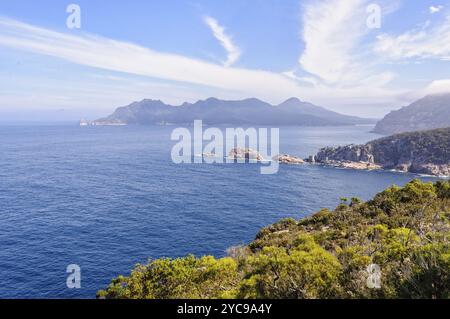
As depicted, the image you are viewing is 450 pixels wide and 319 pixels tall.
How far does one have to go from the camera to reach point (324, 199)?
8812cm

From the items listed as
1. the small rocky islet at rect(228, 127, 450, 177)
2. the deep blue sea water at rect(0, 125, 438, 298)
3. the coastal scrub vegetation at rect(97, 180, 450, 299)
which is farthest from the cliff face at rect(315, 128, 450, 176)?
the coastal scrub vegetation at rect(97, 180, 450, 299)

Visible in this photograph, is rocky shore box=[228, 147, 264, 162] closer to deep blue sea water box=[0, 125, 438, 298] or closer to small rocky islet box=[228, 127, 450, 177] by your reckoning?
small rocky islet box=[228, 127, 450, 177]

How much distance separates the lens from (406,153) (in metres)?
150

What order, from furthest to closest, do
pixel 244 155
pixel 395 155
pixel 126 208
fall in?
pixel 244 155 → pixel 395 155 → pixel 126 208

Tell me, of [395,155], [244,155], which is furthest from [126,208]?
[395,155]

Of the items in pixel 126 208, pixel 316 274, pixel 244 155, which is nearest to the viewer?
pixel 316 274

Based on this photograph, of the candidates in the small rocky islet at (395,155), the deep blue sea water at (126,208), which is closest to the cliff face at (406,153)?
the small rocky islet at (395,155)

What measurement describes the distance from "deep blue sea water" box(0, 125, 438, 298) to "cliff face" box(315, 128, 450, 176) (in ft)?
52.6

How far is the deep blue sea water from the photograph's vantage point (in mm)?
47562

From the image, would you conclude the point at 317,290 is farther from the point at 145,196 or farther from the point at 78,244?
the point at 145,196

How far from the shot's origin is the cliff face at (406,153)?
137750 millimetres

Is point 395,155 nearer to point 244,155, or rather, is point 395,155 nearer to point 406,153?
point 406,153

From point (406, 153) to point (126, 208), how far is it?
129453mm
